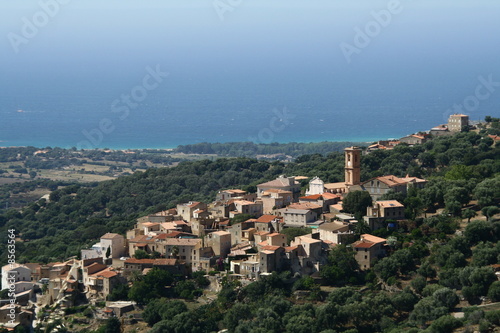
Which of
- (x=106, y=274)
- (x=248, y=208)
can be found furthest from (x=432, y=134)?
(x=106, y=274)

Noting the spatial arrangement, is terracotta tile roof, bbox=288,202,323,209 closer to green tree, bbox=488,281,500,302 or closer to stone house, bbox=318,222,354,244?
stone house, bbox=318,222,354,244

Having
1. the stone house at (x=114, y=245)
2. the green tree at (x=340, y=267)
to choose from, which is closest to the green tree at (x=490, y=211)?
the green tree at (x=340, y=267)

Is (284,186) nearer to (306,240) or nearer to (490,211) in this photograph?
(306,240)


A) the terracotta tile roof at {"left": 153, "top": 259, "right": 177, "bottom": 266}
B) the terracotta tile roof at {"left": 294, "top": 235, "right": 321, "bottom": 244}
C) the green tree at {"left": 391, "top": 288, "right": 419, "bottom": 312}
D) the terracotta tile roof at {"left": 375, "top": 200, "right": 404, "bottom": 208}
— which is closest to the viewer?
the green tree at {"left": 391, "top": 288, "right": 419, "bottom": 312}

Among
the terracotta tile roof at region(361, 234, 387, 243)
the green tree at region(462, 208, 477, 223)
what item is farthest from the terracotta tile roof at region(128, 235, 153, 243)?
the green tree at region(462, 208, 477, 223)

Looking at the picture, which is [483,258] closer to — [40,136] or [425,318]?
[425,318]

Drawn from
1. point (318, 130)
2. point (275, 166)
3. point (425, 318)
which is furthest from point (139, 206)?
point (318, 130)
